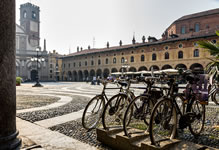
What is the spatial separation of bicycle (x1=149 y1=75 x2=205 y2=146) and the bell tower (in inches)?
2106

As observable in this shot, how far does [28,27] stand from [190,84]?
179 feet

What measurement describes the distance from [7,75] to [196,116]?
10.2ft

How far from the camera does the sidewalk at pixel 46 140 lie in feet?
8.26

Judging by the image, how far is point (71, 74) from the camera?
5350cm

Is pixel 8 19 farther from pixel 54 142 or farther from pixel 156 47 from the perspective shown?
pixel 156 47

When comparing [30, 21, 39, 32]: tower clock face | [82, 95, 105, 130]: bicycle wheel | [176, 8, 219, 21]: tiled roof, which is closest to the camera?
[82, 95, 105, 130]: bicycle wheel

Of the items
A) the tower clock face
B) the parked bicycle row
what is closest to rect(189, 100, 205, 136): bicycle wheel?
the parked bicycle row

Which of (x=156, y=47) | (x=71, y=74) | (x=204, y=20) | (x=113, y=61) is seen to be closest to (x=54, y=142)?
(x=156, y=47)

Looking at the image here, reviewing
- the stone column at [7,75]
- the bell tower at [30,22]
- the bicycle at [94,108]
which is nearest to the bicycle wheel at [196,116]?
the bicycle at [94,108]

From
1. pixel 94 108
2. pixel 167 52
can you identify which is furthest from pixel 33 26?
pixel 94 108

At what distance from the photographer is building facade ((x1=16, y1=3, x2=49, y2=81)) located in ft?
146

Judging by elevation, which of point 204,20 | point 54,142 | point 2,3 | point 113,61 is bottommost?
point 54,142

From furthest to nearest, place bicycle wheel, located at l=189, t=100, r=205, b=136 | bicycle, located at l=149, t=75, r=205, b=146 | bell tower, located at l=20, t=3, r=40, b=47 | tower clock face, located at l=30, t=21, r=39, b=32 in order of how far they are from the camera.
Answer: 1. tower clock face, located at l=30, t=21, r=39, b=32
2. bell tower, located at l=20, t=3, r=40, b=47
3. bicycle wheel, located at l=189, t=100, r=205, b=136
4. bicycle, located at l=149, t=75, r=205, b=146

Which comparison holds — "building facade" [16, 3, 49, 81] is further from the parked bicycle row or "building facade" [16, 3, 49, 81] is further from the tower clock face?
the parked bicycle row
